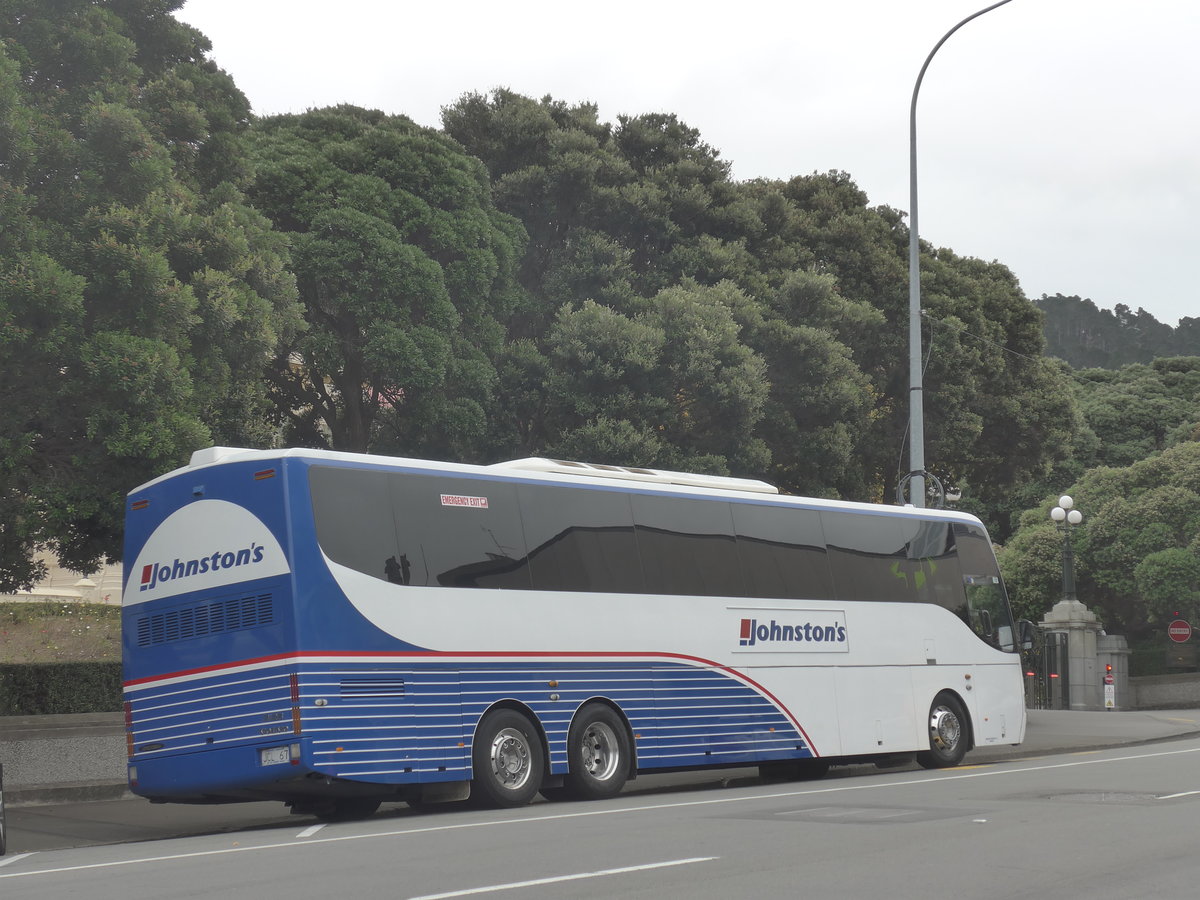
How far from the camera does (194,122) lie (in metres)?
20.7

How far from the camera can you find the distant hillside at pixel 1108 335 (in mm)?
109438

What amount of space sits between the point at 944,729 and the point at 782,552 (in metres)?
4.12

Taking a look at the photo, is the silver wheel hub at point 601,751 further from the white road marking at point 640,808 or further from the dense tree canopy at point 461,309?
the dense tree canopy at point 461,309

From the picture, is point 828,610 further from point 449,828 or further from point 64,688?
point 64,688

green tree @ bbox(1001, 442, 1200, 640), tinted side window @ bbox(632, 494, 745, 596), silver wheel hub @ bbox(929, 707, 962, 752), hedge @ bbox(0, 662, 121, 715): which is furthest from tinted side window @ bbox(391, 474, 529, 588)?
green tree @ bbox(1001, 442, 1200, 640)

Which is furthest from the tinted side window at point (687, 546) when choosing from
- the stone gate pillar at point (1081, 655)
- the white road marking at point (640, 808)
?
the stone gate pillar at point (1081, 655)

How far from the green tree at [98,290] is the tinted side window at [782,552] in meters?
6.91

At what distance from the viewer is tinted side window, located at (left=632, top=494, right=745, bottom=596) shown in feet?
53.7

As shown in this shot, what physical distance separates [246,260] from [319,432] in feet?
27.5

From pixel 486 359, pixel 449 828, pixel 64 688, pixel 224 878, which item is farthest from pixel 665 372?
pixel 224 878

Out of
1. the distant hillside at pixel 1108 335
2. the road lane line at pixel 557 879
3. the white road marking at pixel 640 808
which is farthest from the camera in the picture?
the distant hillside at pixel 1108 335

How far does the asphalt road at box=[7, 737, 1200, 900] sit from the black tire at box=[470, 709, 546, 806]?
0.29m

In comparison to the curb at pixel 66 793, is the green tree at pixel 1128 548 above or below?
above

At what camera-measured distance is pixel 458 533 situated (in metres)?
14.4
